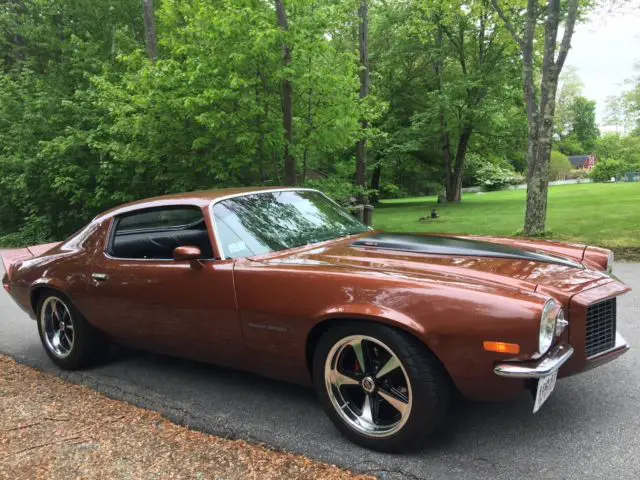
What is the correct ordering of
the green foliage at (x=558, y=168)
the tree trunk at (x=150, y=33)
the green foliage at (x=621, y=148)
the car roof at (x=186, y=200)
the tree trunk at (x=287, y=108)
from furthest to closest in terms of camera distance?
the green foliage at (x=558, y=168) < the green foliage at (x=621, y=148) < the tree trunk at (x=150, y=33) < the tree trunk at (x=287, y=108) < the car roof at (x=186, y=200)

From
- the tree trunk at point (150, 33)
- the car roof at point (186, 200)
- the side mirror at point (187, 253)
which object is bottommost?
the side mirror at point (187, 253)

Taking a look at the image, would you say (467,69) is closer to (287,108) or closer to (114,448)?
(287,108)

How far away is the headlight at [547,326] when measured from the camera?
8.18 feet

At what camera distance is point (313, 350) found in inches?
122

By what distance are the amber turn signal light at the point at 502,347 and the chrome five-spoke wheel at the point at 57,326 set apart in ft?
11.3

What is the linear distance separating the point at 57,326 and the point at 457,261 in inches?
138

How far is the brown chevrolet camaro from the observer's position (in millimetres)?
2572

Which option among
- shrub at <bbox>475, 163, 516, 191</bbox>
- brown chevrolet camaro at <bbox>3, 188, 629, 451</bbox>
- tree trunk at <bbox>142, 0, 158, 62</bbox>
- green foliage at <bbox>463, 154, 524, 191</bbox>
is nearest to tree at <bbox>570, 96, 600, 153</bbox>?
green foliage at <bbox>463, 154, 524, 191</bbox>

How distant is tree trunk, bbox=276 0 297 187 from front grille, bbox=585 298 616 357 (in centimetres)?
783

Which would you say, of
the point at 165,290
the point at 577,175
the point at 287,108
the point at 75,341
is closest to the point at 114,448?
the point at 165,290

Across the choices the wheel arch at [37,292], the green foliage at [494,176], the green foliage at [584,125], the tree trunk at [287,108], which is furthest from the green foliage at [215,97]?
the green foliage at [584,125]

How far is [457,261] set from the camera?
3160mm

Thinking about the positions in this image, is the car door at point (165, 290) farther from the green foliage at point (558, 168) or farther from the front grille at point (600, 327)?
the green foliage at point (558, 168)

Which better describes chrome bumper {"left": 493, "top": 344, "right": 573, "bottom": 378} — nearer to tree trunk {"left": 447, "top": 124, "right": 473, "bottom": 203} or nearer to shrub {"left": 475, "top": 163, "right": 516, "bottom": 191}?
tree trunk {"left": 447, "top": 124, "right": 473, "bottom": 203}
